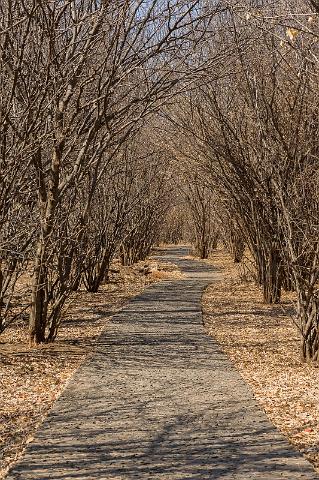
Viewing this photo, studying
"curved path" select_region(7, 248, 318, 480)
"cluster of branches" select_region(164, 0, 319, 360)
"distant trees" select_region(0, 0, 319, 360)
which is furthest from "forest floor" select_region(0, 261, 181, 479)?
"cluster of branches" select_region(164, 0, 319, 360)

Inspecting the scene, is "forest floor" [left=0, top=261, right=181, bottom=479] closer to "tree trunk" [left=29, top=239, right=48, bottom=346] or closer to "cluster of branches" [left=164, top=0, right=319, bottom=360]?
"tree trunk" [left=29, top=239, right=48, bottom=346]

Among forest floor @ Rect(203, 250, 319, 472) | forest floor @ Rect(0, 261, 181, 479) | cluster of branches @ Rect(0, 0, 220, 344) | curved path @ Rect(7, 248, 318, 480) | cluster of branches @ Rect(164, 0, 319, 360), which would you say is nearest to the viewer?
curved path @ Rect(7, 248, 318, 480)

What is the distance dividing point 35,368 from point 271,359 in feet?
9.15

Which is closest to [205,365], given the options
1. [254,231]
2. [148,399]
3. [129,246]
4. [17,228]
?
[148,399]

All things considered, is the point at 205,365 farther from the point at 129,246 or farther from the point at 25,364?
the point at 129,246

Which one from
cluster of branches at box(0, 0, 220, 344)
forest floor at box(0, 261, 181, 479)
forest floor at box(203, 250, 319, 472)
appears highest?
cluster of branches at box(0, 0, 220, 344)

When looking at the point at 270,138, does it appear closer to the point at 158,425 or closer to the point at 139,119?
the point at 139,119

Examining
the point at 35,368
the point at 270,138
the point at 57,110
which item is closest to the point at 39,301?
the point at 35,368

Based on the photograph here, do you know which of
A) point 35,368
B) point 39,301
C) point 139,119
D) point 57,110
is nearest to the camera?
point 35,368

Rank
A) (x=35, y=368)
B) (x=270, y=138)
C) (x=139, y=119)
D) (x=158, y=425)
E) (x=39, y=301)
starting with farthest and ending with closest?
1. (x=270, y=138)
2. (x=39, y=301)
3. (x=139, y=119)
4. (x=35, y=368)
5. (x=158, y=425)

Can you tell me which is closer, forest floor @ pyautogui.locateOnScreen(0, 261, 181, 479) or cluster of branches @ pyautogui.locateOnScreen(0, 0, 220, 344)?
forest floor @ pyautogui.locateOnScreen(0, 261, 181, 479)

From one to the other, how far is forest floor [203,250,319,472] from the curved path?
0.16 meters

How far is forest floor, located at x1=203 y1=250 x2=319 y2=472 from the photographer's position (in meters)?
5.96

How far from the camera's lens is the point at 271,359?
9141mm
